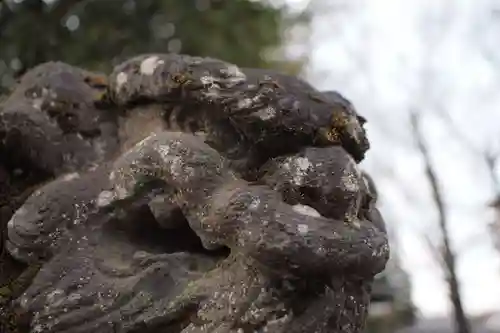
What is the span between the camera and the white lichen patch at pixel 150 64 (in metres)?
1.29

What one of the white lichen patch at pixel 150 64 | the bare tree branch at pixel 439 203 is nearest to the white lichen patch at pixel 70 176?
the white lichen patch at pixel 150 64

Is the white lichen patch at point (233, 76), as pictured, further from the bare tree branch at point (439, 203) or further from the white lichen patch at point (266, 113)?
the bare tree branch at point (439, 203)

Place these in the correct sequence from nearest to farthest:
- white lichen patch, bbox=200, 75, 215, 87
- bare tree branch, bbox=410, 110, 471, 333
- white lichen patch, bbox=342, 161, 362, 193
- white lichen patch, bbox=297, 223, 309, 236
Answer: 1. white lichen patch, bbox=297, 223, 309, 236
2. white lichen patch, bbox=342, 161, 362, 193
3. white lichen patch, bbox=200, 75, 215, 87
4. bare tree branch, bbox=410, 110, 471, 333

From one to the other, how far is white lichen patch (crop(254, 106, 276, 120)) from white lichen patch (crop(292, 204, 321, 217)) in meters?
0.17

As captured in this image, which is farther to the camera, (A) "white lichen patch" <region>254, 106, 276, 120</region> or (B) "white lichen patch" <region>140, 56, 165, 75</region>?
(B) "white lichen patch" <region>140, 56, 165, 75</region>

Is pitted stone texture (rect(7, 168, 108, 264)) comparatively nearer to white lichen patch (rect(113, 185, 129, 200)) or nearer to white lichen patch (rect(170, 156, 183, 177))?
white lichen patch (rect(113, 185, 129, 200))

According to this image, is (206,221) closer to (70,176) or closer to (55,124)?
(70,176)

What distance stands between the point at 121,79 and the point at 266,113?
411 millimetres

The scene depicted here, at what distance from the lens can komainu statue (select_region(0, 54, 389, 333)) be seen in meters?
1.01

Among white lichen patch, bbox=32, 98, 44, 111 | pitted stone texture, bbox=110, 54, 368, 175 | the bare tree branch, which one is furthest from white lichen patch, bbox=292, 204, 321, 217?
the bare tree branch

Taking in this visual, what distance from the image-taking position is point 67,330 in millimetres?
1127

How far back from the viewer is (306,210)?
Result: 1026 millimetres

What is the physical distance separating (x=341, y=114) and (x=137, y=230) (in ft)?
1.44

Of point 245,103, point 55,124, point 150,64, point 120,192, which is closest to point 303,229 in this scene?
point 245,103
